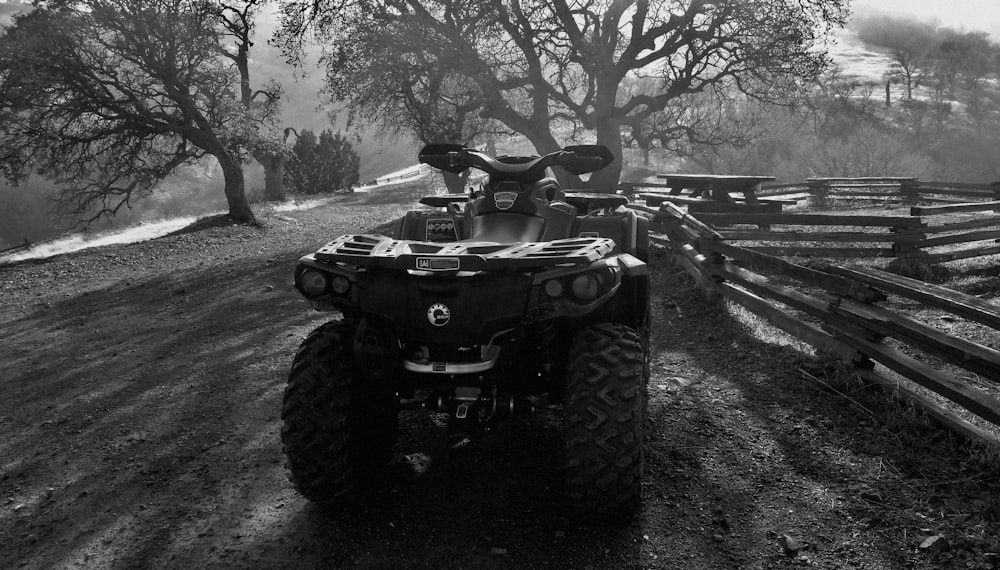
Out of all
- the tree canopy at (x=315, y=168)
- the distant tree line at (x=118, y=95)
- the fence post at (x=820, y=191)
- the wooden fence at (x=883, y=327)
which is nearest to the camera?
the wooden fence at (x=883, y=327)

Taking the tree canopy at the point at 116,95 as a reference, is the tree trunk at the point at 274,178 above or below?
below

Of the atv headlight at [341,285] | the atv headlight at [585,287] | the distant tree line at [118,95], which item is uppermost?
the distant tree line at [118,95]

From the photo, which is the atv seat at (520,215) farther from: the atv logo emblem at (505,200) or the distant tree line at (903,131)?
the distant tree line at (903,131)

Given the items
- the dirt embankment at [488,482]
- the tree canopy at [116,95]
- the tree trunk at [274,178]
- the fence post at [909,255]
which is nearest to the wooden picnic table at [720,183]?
the fence post at [909,255]

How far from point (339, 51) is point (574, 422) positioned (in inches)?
651

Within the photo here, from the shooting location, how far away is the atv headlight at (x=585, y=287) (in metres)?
3.00

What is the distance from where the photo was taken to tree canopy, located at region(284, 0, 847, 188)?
16.5m

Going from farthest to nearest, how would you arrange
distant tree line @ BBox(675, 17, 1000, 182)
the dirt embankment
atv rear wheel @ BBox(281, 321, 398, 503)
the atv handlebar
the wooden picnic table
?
distant tree line @ BBox(675, 17, 1000, 182), the wooden picnic table, the atv handlebar, atv rear wheel @ BBox(281, 321, 398, 503), the dirt embankment

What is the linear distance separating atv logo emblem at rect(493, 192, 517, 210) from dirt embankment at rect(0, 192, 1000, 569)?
148 cm

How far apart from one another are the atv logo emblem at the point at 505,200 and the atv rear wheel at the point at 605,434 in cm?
137

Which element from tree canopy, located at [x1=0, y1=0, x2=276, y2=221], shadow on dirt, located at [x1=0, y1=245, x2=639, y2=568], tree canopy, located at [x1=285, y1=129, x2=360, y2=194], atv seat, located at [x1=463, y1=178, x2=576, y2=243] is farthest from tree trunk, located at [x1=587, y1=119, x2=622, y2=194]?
tree canopy, located at [x1=285, y1=129, x2=360, y2=194]

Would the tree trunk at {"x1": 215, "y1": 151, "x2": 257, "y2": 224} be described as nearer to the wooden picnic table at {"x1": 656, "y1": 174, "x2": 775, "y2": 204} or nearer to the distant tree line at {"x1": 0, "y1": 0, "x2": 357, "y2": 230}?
the distant tree line at {"x1": 0, "y1": 0, "x2": 357, "y2": 230}

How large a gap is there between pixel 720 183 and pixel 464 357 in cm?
1233

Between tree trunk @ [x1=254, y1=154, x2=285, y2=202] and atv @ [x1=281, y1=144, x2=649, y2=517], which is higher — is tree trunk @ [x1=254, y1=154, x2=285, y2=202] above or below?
above
